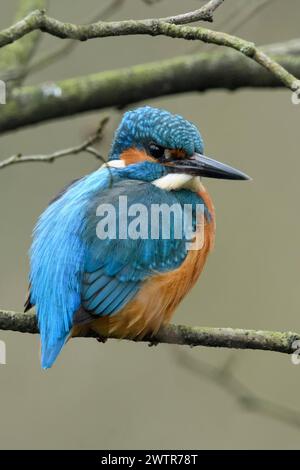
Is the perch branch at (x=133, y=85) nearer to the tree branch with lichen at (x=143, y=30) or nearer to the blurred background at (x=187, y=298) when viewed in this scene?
the blurred background at (x=187, y=298)

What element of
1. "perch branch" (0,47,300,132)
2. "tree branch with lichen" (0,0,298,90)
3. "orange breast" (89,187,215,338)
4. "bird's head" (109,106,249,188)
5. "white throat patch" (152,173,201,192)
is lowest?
"orange breast" (89,187,215,338)

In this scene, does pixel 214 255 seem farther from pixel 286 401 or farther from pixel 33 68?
pixel 33 68

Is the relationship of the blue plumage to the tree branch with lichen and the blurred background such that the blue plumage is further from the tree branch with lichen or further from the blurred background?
the blurred background

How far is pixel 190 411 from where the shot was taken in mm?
5105

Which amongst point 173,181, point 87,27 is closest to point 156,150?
point 173,181

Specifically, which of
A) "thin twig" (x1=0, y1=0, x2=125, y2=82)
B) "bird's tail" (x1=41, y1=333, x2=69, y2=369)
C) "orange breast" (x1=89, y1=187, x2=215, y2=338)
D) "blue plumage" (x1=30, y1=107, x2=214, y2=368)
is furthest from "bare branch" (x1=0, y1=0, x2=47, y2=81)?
"bird's tail" (x1=41, y1=333, x2=69, y2=369)

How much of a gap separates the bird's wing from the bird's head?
0.33ft

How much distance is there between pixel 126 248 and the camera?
334cm

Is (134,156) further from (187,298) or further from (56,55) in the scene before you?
(187,298)

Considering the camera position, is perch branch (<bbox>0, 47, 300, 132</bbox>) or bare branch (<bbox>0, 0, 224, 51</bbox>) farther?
perch branch (<bbox>0, 47, 300, 132</bbox>)

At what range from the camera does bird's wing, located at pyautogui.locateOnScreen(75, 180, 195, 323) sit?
10.6 ft

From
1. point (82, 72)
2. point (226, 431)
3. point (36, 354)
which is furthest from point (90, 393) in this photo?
point (82, 72)

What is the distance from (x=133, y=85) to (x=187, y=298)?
1467 mm

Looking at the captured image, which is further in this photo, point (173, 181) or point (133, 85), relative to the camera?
point (133, 85)
